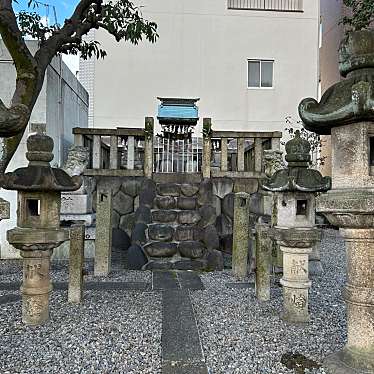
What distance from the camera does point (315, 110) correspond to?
293 centimetres

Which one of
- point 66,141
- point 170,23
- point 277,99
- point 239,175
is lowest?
point 239,175

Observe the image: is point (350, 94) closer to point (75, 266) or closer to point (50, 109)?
point (75, 266)

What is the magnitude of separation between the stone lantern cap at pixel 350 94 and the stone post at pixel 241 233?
305cm

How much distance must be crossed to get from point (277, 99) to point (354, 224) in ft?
37.6

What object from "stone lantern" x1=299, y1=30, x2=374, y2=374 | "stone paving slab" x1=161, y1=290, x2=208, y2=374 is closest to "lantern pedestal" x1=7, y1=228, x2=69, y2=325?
"stone paving slab" x1=161, y1=290, x2=208, y2=374

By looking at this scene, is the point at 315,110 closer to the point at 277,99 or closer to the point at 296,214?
the point at 296,214

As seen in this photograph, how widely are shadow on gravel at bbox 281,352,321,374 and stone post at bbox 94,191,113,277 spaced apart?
11.5ft

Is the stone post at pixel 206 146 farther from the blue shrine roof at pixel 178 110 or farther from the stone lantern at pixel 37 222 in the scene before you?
the stone lantern at pixel 37 222

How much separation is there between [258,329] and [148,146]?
4903 mm

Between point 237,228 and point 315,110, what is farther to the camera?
point 237,228

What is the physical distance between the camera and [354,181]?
2.83 m

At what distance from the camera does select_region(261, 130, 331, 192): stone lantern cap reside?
4027 millimetres

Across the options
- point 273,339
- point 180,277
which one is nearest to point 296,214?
point 273,339

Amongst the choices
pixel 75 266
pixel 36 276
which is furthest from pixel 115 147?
pixel 36 276
